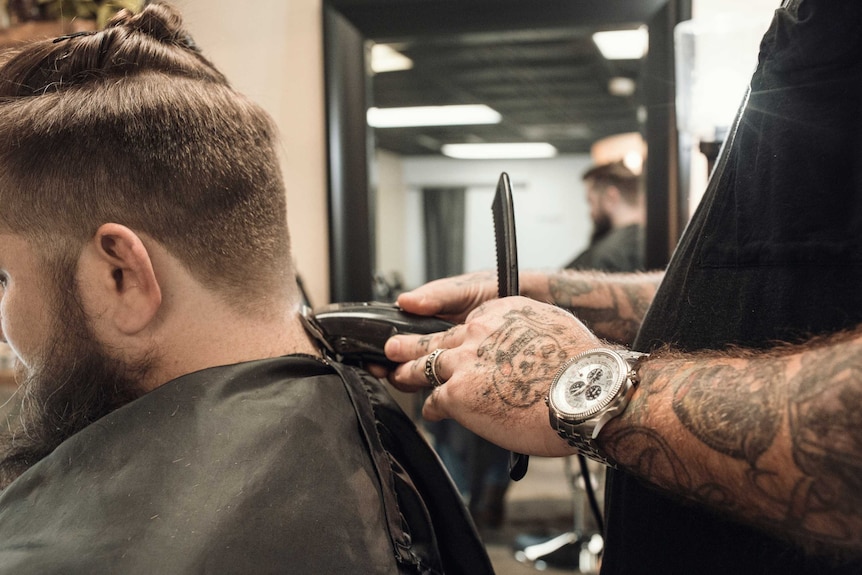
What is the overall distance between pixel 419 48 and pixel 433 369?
154cm

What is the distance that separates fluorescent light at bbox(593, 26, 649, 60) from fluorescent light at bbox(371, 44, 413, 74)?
1.96 feet

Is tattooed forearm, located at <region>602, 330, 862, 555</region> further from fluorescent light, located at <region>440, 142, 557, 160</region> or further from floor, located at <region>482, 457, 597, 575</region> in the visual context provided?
fluorescent light, located at <region>440, 142, 557, 160</region>

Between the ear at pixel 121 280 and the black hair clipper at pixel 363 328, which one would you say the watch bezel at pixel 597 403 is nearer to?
the black hair clipper at pixel 363 328

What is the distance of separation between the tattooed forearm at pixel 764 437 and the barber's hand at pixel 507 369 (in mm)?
106

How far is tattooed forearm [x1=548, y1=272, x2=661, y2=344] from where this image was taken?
122 cm

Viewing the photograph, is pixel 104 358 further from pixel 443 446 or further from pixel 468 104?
pixel 443 446

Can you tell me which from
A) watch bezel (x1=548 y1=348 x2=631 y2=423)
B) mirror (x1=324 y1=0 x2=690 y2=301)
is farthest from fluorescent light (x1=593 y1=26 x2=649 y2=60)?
watch bezel (x1=548 y1=348 x2=631 y2=423)

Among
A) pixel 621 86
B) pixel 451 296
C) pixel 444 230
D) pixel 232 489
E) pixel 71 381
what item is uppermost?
pixel 621 86

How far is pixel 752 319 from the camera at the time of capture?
776mm

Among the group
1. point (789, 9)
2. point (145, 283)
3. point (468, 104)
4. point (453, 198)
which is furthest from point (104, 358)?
point (453, 198)

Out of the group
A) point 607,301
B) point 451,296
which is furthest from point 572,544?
point 451,296

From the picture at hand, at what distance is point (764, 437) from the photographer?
1.90 ft

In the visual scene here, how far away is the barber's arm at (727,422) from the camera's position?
0.54 meters

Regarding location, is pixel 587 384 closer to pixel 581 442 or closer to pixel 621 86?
pixel 581 442
